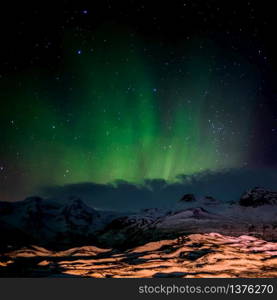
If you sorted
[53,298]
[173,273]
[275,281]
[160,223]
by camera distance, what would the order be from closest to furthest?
[53,298] → [275,281] → [173,273] → [160,223]

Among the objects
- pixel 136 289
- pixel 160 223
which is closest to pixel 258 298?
pixel 136 289

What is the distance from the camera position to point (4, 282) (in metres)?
6.98

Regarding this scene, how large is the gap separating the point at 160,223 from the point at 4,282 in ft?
637

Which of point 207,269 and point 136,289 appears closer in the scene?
point 136,289

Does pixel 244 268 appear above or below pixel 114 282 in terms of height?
below

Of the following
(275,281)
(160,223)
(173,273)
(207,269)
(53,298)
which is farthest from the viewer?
(160,223)

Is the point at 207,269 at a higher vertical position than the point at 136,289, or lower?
lower

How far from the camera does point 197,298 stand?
6758 millimetres

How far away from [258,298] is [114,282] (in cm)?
338

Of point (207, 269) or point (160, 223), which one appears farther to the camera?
point (160, 223)

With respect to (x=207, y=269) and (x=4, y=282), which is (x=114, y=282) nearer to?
(x=4, y=282)

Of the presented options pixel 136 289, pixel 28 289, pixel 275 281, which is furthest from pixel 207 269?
pixel 28 289

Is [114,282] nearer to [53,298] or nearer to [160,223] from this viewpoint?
[53,298]

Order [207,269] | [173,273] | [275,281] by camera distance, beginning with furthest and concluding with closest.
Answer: [207,269] < [173,273] < [275,281]
